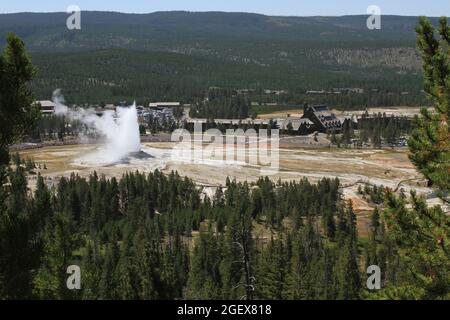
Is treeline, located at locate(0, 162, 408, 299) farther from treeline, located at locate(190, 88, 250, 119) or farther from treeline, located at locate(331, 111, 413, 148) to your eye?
treeline, located at locate(190, 88, 250, 119)

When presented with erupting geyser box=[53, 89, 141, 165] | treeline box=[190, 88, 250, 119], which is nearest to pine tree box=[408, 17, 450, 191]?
erupting geyser box=[53, 89, 141, 165]

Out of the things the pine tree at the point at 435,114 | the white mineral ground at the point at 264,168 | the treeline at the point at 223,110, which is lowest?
the white mineral ground at the point at 264,168

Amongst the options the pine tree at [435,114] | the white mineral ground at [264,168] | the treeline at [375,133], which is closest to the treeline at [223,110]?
the treeline at [375,133]

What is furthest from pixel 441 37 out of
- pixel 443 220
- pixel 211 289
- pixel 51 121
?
pixel 51 121

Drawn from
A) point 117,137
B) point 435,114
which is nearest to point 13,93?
point 435,114

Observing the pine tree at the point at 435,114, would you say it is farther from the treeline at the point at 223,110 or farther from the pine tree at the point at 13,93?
the treeline at the point at 223,110

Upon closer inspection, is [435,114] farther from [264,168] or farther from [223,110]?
[223,110]

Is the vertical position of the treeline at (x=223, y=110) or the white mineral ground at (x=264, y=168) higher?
the treeline at (x=223, y=110)

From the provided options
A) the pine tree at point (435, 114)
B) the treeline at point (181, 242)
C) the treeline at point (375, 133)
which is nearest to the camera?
the pine tree at point (435, 114)

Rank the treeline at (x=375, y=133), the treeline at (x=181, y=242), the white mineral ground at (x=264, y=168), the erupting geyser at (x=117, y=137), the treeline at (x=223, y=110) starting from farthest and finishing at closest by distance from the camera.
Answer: the treeline at (x=223, y=110) < the treeline at (x=375, y=133) < the erupting geyser at (x=117, y=137) < the white mineral ground at (x=264, y=168) < the treeline at (x=181, y=242)
